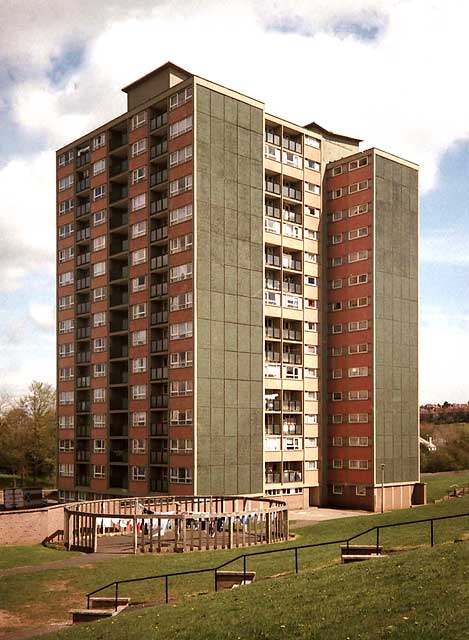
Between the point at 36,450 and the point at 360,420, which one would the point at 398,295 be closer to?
the point at 360,420

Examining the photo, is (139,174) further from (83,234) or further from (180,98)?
(83,234)

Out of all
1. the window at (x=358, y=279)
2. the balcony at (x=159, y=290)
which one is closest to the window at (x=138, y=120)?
the balcony at (x=159, y=290)

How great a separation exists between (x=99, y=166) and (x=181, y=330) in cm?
2374

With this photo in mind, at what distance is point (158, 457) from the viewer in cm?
7044

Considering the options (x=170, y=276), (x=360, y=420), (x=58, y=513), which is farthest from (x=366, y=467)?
(x=58, y=513)

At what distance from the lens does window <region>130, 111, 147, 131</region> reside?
7669 cm

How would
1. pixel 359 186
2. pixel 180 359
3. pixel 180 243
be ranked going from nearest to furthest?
pixel 180 359, pixel 180 243, pixel 359 186

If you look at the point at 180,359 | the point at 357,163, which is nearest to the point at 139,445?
the point at 180,359

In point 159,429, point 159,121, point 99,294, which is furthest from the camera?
point 99,294

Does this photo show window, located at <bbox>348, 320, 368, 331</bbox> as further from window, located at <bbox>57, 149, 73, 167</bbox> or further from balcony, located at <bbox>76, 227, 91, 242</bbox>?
window, located at <bbox>57, 149, 73, 167</bbox>

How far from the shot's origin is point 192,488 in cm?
6544

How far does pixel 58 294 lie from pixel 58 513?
39.0 meters

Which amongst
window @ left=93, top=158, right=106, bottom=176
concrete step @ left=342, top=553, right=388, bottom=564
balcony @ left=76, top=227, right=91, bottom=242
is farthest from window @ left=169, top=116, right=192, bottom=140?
concrete step @ left=342, top=553, right=388, bottom=564

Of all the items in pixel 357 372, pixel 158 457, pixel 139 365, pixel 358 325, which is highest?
pixel 358 325
